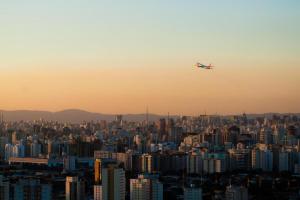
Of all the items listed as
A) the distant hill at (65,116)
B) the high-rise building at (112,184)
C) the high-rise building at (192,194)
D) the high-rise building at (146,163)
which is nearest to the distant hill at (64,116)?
the distant hill at (65,116)

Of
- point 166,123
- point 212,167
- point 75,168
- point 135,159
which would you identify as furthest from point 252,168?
point 166,123

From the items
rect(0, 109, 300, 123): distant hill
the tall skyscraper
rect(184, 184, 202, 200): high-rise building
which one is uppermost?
rect(0, 109, 300, 123): distant hill

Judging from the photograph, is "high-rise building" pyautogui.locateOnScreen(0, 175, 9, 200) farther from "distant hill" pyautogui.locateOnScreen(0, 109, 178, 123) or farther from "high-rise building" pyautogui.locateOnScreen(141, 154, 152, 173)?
"distant hill" pyautogui.locateOnScreen(0, 109, 178, 123)

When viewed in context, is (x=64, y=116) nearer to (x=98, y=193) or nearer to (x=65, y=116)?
(x=65, y=116)

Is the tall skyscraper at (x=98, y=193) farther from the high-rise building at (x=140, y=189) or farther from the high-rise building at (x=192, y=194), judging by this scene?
the high-rise building at (x=192, y=194)

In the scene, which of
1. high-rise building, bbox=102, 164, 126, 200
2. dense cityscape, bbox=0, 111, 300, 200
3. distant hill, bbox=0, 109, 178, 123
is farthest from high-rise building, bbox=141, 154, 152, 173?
distant hill, bbox=0, 109, 178, 123

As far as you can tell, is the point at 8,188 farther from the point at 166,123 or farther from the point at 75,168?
the point at 166,123
